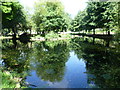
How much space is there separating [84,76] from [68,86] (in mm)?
1098

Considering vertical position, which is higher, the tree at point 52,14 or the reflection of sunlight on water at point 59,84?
the tree at point 52,14

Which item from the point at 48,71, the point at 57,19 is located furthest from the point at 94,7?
the point at 48,71

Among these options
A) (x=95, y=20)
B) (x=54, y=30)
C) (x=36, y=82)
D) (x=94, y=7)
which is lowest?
(x=36, y=82)

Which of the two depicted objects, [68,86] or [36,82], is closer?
[68,86]

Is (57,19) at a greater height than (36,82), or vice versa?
(57,19)

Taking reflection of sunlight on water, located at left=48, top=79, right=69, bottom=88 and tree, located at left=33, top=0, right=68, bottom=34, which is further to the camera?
tree, located at left=33, top=0, right=68, bottom=34

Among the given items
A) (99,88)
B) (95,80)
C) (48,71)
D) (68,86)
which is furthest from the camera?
(48,71)

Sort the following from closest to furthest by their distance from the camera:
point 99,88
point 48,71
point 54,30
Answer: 1. point 99,88
2. point 48,71
3. point 54,30

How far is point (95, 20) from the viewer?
69.2ft

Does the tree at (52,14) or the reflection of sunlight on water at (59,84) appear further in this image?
the tree at (52,14)

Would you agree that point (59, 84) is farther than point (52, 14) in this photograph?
No

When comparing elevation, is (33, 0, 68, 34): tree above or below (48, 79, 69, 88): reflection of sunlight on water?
above

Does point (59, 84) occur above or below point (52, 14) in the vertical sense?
below

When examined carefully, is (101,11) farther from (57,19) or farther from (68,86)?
(68,86)
